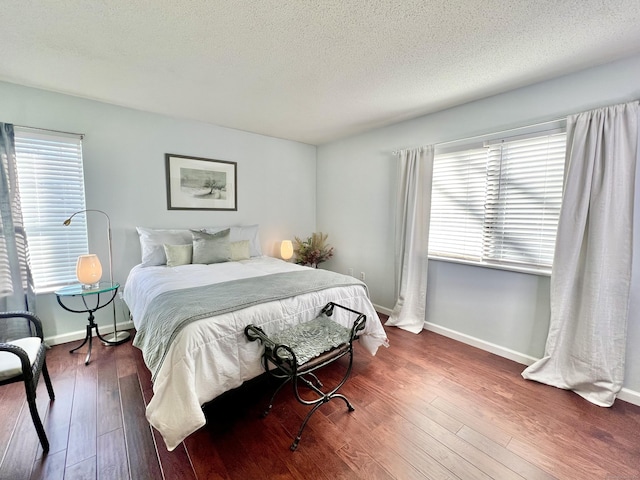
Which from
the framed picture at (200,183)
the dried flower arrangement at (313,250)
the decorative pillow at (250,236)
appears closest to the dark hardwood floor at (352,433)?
the decorative pillow at (250,236)

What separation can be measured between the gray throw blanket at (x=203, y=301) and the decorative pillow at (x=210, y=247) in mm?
894

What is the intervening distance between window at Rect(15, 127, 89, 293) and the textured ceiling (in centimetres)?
52

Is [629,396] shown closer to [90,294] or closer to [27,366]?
[27,366]

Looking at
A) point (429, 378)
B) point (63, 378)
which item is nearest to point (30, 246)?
point (63, 378)

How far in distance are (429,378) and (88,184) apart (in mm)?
3706

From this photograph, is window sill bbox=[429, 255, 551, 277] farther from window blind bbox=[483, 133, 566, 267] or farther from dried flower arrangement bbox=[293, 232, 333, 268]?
dried flower arrangement bbox=[293, 232, 333, 268]

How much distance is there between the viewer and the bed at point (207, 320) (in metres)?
1.44

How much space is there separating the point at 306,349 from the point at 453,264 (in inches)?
78.8

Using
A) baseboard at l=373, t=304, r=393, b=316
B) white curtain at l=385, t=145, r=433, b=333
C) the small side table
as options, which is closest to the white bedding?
the small side table

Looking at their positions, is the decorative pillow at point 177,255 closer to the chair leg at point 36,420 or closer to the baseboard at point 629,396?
the chair leg at point 36,420

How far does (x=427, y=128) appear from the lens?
3053mm

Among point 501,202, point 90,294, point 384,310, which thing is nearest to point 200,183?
point 90,294

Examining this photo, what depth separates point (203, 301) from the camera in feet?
5.86

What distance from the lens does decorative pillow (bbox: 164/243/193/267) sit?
2.89 m
